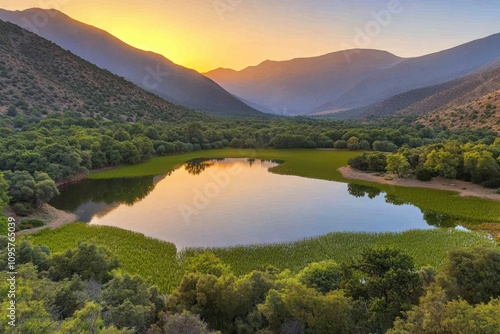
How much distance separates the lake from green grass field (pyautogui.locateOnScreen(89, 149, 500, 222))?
2.95 m

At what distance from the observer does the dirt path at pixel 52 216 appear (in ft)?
134

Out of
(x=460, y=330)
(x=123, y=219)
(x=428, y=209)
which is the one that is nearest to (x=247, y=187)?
(x=123, y=219)

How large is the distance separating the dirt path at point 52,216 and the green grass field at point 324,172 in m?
21.9

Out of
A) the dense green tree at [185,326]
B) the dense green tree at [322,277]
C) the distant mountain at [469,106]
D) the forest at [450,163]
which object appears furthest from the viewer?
the distant mountain at [469,106]

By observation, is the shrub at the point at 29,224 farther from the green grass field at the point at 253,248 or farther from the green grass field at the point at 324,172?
the green grass field at the point at 324,172

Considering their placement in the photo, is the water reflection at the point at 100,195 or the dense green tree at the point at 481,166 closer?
the water reflection at the point at 100,195

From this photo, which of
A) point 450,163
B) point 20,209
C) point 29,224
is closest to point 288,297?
point 29,224

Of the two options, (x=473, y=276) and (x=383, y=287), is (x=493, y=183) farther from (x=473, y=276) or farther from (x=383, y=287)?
(x=383, y=287)

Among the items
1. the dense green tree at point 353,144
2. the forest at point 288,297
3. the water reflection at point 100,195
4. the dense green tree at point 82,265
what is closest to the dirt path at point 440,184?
the water reflection at point 100,195

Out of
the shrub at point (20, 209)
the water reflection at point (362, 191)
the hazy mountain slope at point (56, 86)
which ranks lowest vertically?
the shrub at point (20, 209)

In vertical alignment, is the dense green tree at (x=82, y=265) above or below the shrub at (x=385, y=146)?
below

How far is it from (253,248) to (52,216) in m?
26.2

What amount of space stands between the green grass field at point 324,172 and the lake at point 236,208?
2.95 m

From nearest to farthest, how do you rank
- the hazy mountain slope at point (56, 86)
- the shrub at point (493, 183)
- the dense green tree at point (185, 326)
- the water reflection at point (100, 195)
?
the dense green tree at point (185, 326) → the water reflection at point (100, 195) → the shrub at point (493, 183) → the hazy mountain slope at point (56, 86)
